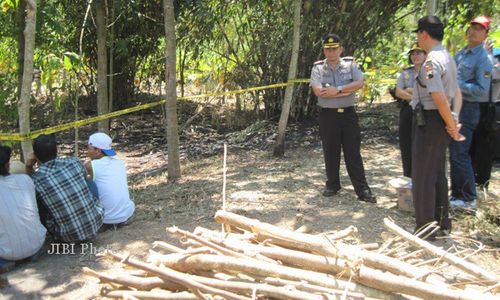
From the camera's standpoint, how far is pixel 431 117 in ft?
12.2

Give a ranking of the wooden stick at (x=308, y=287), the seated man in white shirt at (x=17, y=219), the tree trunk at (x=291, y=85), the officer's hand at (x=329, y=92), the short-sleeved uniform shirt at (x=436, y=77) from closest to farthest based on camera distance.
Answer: the wooden stick at (x=308, y=287) < the short-sleeved uniform shirt at (x=436, y=77) < the seated man in white shirt at (x=17, y=219) < the officer's hand at (x=329, y=92) < the tree trunk at (x=291, y=85)

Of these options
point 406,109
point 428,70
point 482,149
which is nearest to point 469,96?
point 406,109

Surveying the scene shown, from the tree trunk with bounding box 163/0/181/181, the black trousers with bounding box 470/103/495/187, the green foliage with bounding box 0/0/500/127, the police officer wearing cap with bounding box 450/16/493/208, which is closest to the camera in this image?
the police officer wearing cap with bounding box 450/16/493/208

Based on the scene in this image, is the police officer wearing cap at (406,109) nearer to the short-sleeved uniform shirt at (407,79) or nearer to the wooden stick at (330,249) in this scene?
the short-sleeved uniform shirt at (407,79)

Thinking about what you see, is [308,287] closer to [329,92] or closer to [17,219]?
[17,219]

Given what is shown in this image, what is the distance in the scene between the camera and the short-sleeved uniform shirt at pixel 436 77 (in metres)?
3.53

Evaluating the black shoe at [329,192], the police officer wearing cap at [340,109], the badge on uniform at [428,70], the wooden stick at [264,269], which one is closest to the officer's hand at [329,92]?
the police officer wearing cap at [340,109]

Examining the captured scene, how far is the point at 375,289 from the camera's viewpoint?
2541 millimetres

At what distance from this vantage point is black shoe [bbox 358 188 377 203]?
495 centimetres

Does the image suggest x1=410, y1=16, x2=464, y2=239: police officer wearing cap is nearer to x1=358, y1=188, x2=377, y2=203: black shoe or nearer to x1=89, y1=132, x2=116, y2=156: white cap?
x1=358, y1=188, x2=377, y2=203: black shoe

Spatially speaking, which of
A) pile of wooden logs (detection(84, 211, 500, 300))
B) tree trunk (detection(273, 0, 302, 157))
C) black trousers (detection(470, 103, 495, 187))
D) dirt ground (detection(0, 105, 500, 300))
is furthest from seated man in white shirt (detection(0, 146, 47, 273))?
black trousers (detection(470, 103, 495, 187))

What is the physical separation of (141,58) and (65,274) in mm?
7459

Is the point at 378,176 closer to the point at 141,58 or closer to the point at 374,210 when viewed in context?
the point at 374,210

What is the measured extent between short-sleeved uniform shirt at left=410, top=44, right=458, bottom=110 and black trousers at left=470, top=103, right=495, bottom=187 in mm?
1397
